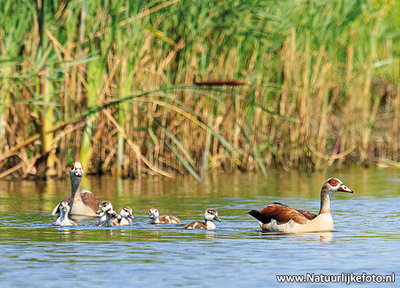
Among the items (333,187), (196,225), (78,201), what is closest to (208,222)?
(196,225)

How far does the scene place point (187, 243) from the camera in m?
8.47

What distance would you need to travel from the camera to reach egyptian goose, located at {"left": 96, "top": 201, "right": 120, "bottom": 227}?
9812mm

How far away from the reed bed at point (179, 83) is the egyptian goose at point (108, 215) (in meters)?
3.78

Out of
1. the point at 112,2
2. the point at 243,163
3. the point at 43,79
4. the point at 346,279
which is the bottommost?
the point at 346,279

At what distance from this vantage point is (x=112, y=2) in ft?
46.8

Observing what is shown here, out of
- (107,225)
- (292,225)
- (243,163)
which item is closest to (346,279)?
(292,225)

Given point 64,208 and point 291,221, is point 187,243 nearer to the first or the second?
point 291,221

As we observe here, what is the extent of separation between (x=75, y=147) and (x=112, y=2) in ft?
8.03

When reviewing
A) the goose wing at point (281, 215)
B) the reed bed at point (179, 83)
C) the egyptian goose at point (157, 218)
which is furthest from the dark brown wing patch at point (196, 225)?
the reed bed at point (179, 83)

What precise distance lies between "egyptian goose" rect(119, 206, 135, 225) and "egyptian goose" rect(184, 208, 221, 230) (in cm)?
64

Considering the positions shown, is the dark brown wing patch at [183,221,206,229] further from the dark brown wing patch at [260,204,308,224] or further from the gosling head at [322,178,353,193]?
the gosling head at [322,178,353,193]

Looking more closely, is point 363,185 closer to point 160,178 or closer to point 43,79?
point 160,178

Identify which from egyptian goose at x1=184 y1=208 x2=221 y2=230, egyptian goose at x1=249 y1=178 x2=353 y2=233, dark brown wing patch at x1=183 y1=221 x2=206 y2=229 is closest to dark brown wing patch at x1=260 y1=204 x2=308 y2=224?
egyptian goose at x1=249 y1=178 x2=353 y2=233

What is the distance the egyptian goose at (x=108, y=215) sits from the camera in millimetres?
9812
